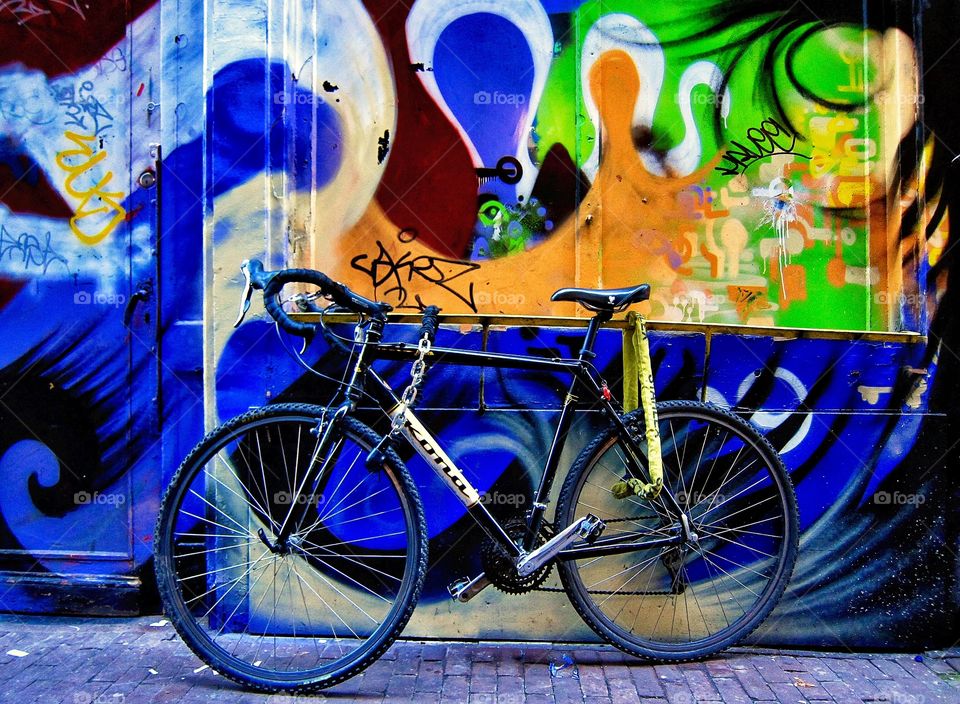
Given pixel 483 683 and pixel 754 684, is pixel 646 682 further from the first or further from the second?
pixel 483 683

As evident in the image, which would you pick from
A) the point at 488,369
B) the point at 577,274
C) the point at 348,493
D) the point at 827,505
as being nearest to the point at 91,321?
the point at 348,493

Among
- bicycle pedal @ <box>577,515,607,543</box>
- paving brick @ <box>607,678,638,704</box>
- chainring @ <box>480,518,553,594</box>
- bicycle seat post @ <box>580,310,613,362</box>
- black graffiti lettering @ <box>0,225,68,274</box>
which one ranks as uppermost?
black graffiti lettering @ <box>0,225,68,274</box>

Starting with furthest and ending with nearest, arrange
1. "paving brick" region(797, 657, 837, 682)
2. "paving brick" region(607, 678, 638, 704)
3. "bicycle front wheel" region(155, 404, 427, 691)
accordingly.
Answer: "bicycle front wheel" region(155, 404, 427, 691)
"paving brick" region(797, 657, 837, 682)
"paving brick" region(607, 678, 638, 704)

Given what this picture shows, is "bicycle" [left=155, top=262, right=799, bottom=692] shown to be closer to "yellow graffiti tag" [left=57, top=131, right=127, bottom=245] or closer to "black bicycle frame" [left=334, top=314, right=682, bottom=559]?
"black bicycle frame" [left=334, top=314, right=682, bottom=559]

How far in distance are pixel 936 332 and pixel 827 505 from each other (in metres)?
0.97

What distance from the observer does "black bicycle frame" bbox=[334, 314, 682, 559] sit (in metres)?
3.33

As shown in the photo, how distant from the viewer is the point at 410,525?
3.26 metres

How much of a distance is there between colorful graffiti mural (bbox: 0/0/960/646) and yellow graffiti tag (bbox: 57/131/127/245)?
0.04ft

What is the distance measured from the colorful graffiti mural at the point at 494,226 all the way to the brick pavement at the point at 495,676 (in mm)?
218

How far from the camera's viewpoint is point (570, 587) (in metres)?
3.43

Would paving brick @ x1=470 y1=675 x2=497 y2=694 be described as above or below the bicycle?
below

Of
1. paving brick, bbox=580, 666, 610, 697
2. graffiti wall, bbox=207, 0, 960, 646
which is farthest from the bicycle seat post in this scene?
paving brick, bbox=580, 666, 610, 697

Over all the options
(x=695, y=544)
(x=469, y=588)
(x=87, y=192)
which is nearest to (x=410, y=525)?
(x=469, y=588)

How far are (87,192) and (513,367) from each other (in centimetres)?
251
